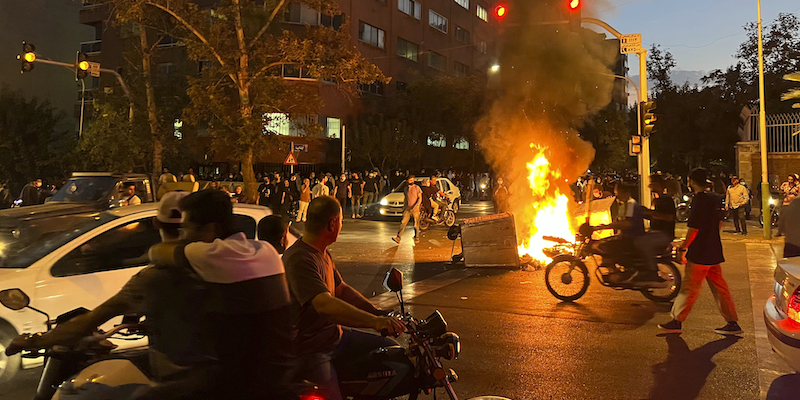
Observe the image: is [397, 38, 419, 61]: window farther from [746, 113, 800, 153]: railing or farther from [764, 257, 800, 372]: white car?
[764, 257, 800, 372]: white car

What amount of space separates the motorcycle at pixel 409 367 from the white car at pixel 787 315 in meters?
2.84

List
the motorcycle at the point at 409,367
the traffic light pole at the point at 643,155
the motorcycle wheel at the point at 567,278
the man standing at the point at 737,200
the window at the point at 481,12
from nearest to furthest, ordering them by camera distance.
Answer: the motorcycle at the point at 409,367 → the motorcycle wheel at the point at 567,278 → the traffic light pole at the point at 643,155 → the man standing at the point at 737,200 → the window at the point at 481,12

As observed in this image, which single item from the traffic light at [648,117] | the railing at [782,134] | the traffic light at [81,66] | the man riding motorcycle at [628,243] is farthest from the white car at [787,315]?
the railing at [782,134]

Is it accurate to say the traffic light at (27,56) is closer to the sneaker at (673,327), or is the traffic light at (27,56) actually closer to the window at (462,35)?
the sneaker at (673,327)

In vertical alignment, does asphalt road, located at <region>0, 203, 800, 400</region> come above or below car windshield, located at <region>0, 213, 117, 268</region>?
below

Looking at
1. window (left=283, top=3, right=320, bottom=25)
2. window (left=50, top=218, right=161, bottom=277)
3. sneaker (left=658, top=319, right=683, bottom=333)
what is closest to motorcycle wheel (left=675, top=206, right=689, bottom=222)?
sneaker (left=658, top=319, right=683, bottom=333)

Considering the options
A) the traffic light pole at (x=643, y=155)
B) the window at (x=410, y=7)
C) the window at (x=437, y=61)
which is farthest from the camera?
the window at (x=437, y=61)

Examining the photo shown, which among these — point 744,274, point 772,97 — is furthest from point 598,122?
point 744,274

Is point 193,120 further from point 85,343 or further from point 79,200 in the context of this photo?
point 85,343

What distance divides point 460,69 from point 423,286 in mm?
45724

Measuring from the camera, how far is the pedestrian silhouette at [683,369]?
16.1 feet

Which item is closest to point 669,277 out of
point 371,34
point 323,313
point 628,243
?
point 628,243

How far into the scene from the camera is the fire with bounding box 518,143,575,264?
1320 centimetres

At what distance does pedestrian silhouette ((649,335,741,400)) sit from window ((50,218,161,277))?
4.38m
